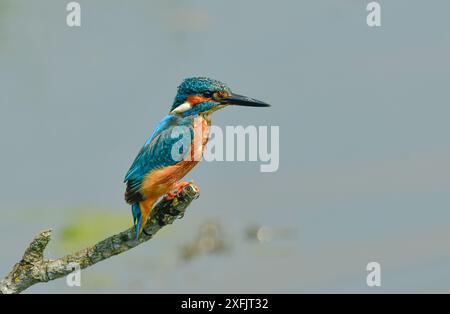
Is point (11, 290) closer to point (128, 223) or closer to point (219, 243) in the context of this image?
point (219, 243)

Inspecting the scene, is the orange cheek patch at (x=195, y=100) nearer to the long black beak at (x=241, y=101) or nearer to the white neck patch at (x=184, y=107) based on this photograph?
the white neck patch at (x=184, y=107)

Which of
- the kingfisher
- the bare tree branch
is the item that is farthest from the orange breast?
the bare tree branch

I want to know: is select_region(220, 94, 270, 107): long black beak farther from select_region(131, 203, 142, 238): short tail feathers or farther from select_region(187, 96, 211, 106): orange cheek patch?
select_region(131, 203, 142, 238): short tail feathers

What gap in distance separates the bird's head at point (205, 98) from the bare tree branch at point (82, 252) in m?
0.49

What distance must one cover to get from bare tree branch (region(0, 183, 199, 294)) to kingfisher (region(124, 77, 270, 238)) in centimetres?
7

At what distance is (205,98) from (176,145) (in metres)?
0.40

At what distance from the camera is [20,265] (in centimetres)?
595

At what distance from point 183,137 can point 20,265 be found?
1.27 meters

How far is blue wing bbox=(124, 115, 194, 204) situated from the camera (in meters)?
5.81

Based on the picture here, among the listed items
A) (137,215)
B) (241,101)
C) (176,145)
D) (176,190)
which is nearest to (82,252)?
(137,215)

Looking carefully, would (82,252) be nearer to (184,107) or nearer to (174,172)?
(174,172)

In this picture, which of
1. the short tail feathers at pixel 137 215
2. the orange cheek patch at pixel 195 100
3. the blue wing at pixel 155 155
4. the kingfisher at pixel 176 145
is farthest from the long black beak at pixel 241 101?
the short tail feathers at pixel 137 215
